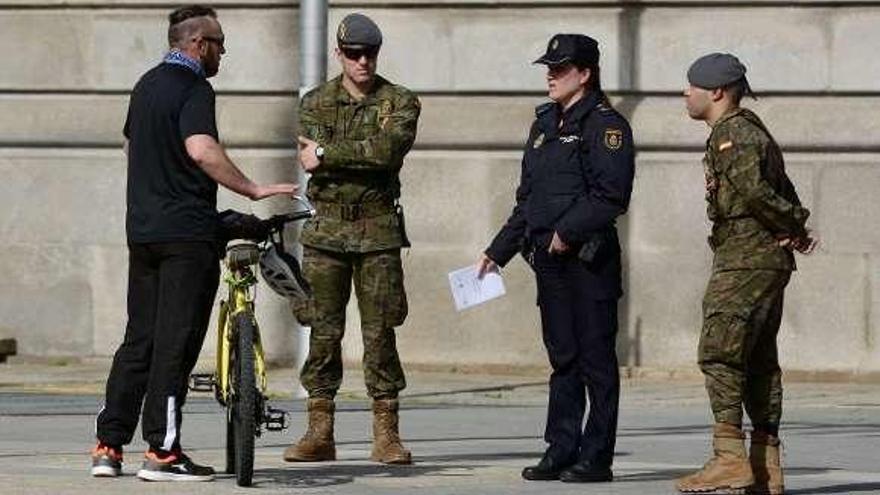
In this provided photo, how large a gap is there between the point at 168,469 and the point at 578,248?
6.15 ft

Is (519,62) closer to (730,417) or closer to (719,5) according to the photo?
(719,5)

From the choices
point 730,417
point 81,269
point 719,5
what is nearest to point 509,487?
point 730,417

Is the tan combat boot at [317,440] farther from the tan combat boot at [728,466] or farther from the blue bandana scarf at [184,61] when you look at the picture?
the tan combat boot at [728,466]

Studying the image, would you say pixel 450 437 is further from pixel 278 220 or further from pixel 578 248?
pixel 278 220

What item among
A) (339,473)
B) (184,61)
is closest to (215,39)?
(184,61)

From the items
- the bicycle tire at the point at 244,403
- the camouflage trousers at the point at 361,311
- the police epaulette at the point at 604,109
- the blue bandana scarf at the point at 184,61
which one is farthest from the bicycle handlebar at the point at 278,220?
the police epaulette at the point at 604,109

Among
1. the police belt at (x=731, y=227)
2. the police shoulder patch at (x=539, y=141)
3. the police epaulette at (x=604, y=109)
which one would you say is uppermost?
the police epaulette at (x=604, y=109)

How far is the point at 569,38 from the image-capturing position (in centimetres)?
1209

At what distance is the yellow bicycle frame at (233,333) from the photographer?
11609 millimetres

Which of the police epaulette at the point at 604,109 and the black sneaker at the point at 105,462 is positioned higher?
the police epaulette at the point at 604,109

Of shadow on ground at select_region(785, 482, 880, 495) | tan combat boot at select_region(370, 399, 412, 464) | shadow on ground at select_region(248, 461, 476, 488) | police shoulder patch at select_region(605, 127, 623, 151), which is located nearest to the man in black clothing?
shadow on ground at select_region(248, 461, 476, 488)

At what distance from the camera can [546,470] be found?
12.0 m

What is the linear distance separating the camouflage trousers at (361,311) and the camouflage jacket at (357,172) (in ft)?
0.25

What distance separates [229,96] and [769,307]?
28.5 feet
